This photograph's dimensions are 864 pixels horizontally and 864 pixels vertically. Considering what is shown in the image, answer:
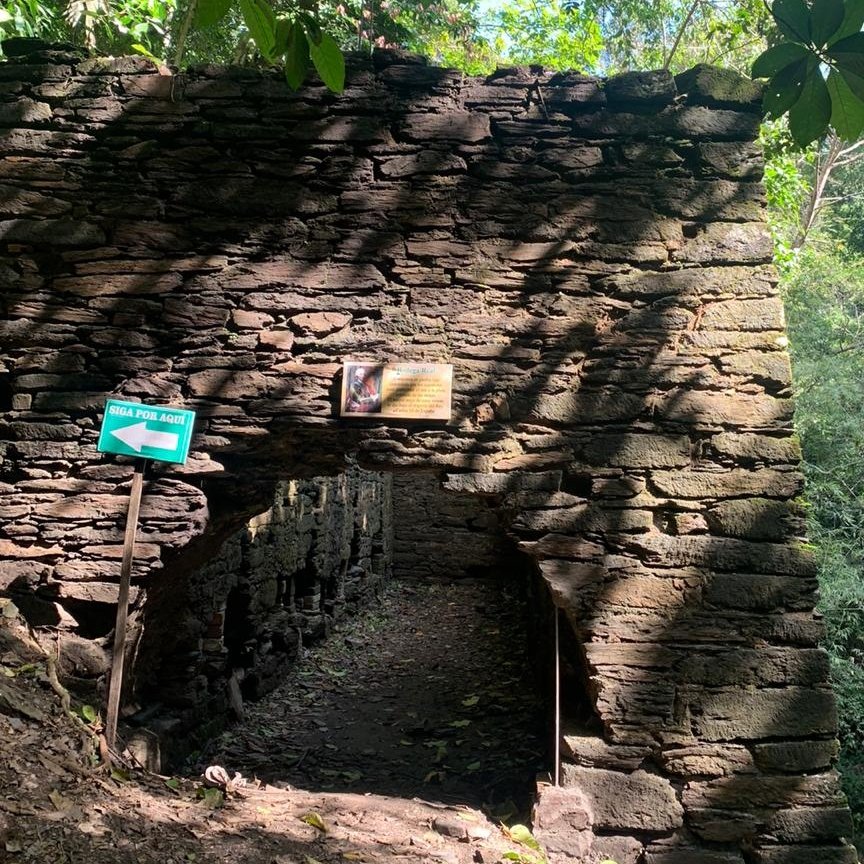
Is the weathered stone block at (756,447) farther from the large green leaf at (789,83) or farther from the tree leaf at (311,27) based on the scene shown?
the tree leaf at (311,27)

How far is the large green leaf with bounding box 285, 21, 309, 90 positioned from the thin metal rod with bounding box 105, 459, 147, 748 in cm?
226

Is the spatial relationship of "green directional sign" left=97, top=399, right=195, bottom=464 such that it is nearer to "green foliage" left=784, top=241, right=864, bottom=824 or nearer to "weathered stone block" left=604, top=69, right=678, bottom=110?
"weathered stone block" left=604, top=69, right=678, bottom=110

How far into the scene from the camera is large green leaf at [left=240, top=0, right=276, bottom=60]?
5.11 feet

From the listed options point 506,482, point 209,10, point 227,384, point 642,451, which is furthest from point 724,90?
point 209,10

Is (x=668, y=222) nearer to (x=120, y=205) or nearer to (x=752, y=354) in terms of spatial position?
(x=752, y=354)

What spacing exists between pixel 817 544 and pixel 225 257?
670 cm

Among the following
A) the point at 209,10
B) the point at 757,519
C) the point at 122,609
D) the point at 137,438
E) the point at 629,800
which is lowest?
the point at 629,800

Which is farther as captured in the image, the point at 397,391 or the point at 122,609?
the point at 397,391

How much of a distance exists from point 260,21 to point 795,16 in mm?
1505

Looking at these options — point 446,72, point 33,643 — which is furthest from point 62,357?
point 446,72

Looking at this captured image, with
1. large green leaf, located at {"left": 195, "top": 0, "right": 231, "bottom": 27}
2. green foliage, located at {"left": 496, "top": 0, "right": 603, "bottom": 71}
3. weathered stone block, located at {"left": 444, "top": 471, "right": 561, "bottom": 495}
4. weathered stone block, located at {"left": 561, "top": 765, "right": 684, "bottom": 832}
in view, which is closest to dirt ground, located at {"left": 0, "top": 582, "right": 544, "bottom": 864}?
weathered stone block, located at {"left": 561, "top": 765, "right": 684, "bottom": 832}

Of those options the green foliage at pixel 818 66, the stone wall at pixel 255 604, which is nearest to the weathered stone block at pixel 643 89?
the green foliage at pixel 818 66

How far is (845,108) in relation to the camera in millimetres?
2172

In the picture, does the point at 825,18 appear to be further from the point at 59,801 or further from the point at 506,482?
the point at 59,801
